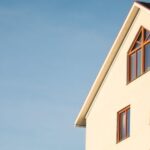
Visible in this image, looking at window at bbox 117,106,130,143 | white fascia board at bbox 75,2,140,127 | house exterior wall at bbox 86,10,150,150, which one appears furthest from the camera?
white fascia board at bbox 75,2,140,127

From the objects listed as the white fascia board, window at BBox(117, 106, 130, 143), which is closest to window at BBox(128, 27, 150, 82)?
the white fascia board

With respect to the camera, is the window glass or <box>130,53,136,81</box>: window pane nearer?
the window glass

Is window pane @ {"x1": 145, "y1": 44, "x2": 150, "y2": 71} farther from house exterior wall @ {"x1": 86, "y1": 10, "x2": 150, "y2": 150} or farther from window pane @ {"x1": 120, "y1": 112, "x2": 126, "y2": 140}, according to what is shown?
window pane @ {"x1": 120, "y1": 112, "x2": 126, "y2": 140}

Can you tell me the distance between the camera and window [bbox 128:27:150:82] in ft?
121

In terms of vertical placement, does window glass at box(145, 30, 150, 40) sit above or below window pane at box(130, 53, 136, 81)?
above

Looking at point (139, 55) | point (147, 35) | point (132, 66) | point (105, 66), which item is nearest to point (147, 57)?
point (139, 55)

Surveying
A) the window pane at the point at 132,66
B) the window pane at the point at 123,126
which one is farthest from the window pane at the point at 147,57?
the window pane at the point at 123,126

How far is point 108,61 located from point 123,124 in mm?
3855

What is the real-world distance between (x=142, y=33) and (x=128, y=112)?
378 centimetres

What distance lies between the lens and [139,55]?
124 feet

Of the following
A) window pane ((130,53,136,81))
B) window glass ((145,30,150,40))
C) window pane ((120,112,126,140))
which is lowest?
window pane ((120,112,126,140))

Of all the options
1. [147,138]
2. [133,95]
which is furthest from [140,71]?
[147,138]

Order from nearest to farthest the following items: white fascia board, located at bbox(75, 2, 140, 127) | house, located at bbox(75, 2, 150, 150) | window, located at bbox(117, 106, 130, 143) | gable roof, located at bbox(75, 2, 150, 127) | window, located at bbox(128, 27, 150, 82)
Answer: house, located at bbox(75, 2, 150, 150) → window, located at bbox(128, 27, 150, 82) → window, located at bbox(117, 106, 130, 143) → gable roof, located at bbox(75, 2, 150, 127) → white fascia board, located at bbox(75, 2, 140, 127)

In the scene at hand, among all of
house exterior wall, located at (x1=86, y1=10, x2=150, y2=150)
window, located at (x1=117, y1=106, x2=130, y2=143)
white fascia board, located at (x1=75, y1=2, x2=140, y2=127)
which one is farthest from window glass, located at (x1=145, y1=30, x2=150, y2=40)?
window, located at (x1=117, y1=106, x2=130, y2=143)
